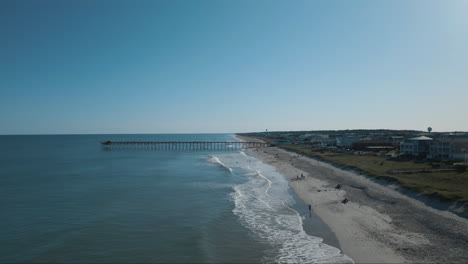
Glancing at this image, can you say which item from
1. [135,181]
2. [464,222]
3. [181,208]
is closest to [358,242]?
[464,222]

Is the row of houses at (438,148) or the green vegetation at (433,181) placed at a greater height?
the row of houses at (438,148)

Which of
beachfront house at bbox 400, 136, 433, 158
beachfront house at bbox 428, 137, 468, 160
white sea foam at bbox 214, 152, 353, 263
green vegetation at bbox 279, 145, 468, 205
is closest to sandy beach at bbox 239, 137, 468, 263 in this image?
white sea foam at bbox 214, 152, 353, 263

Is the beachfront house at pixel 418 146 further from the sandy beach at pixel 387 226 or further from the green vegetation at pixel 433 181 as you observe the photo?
the sandy beach at pixel 387 226

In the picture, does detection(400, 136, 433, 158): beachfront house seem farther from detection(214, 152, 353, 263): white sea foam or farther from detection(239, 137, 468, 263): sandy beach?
detection(214, 152, 353, 263): white sea foam

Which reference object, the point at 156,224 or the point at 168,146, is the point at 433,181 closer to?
the point at 156,224

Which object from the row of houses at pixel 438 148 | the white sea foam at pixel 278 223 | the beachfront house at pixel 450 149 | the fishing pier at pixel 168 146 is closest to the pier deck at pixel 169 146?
the fishing pier at pixel 168 146

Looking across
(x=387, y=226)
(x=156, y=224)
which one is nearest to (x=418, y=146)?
(x=387, y=226)
